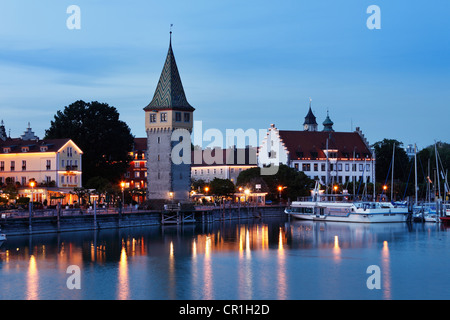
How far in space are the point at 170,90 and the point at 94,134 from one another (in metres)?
22.6

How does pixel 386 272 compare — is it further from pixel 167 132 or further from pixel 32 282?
pixel 167 132

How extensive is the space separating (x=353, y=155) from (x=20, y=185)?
6975cm

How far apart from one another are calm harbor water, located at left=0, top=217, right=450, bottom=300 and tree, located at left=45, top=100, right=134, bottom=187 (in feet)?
93.0

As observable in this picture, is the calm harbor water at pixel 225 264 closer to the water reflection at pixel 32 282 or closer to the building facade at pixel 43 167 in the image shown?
the water reflection at pixel 32 282

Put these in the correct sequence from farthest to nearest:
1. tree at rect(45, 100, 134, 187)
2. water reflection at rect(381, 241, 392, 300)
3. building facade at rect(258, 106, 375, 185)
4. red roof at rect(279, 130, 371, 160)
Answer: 1. red roof at rect(279, 130, 371, 160)
2. building facade at rect(258, 106, 375, 185)
3. tree at rect(45, 100, 134, 187)
4. water reflection at rect(381, 241, 392, 300)

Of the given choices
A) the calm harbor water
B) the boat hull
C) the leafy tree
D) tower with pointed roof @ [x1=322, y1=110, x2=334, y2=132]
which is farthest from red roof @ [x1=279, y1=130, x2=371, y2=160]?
the calm harbor water

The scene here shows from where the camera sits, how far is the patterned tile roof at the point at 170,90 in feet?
300

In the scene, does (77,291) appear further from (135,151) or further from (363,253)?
(135,151)

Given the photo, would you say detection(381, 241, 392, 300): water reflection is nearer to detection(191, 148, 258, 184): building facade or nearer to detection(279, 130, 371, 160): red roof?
detection(279, 130, 371, 160): red roof

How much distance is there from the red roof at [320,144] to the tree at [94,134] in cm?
3904

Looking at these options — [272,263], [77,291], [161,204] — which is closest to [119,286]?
[77,291]

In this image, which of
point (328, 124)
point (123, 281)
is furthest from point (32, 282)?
point (328, 124)

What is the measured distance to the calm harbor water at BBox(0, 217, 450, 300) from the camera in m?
45.1

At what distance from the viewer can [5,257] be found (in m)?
56.9
